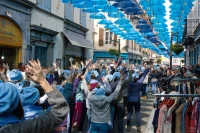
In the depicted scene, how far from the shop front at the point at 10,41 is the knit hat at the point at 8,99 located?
12.1 m

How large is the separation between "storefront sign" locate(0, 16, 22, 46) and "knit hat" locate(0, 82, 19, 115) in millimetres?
12357

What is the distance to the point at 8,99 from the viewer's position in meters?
2.10

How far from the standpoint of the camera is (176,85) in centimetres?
694

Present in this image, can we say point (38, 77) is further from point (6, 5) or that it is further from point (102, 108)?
point (6, 5)

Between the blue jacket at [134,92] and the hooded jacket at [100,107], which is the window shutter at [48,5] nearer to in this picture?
the blue jacket at [134,92]

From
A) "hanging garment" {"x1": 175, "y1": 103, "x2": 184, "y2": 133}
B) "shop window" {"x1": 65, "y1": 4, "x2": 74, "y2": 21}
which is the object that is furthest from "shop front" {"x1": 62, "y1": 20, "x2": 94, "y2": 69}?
"hanging garment" {"x1": 175, "y1": 103, "x2": 184, "y2": 133}

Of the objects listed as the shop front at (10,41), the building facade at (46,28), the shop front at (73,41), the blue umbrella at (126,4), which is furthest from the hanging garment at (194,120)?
the shop front at (73,41)

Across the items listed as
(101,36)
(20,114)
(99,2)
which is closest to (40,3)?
(99,2)

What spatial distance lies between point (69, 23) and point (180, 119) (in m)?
18.4

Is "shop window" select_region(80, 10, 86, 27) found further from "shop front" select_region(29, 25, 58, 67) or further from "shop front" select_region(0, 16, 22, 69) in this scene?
"shop front" select_region(0, 16, 22, 69)

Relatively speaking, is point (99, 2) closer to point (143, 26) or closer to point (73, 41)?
point (143, 26)

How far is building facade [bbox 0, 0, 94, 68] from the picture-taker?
15.2m

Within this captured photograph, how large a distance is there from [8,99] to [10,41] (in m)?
13.2

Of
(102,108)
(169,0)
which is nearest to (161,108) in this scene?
(102,108)
